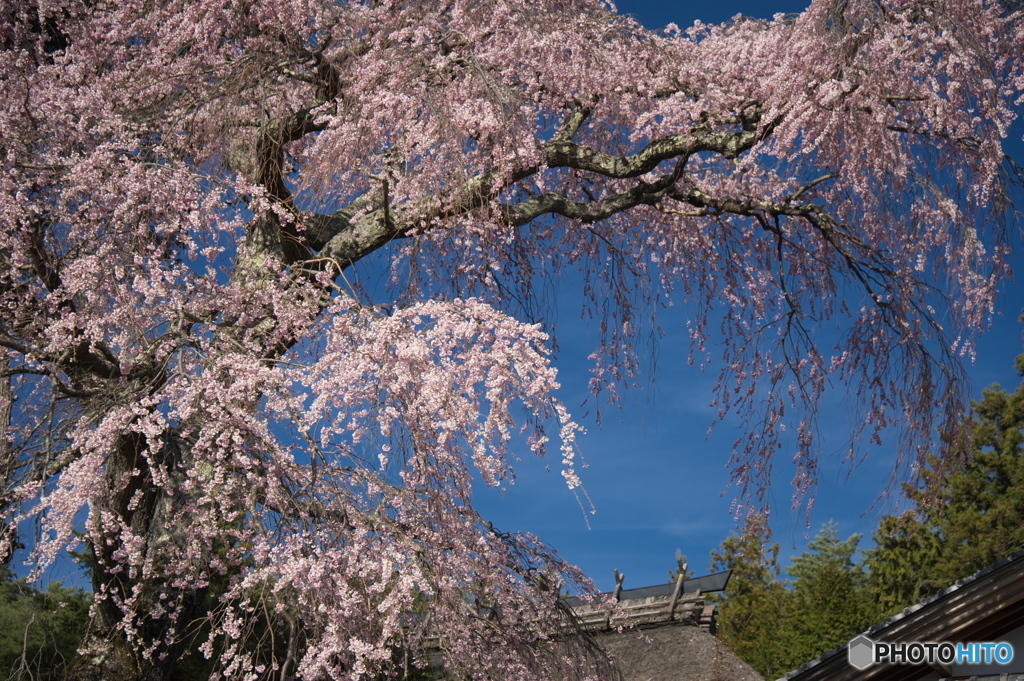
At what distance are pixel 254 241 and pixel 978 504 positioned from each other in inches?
762

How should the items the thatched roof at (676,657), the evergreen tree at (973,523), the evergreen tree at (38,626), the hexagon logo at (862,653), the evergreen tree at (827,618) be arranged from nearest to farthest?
1. the hexagon logo at (862,653)
2. the evergreen tree at (38,626)
3. the thatched roof at (676,657)
4. the evergreen tree at (973,523)
5. the evergreen tree at (827,618)

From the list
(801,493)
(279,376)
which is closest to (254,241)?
(279,376)

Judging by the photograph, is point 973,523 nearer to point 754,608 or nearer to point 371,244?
point 754,608

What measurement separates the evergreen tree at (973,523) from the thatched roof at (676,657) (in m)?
6.94

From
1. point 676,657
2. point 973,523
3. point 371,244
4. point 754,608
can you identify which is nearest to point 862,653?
point 371,244

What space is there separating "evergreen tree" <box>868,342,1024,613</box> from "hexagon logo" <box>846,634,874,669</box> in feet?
51.0

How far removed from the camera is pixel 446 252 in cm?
814

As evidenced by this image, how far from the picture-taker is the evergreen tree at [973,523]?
18.9 metres

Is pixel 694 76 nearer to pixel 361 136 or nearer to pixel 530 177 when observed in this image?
pixel 530 177

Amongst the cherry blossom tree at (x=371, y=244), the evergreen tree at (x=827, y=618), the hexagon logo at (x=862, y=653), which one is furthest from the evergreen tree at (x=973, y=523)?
the hexagon logo at (x=862, y=653)

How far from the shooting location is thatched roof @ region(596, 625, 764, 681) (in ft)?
43.4

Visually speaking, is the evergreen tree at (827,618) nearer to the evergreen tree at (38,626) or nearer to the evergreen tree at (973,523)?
the evergreen tree at (973,523)

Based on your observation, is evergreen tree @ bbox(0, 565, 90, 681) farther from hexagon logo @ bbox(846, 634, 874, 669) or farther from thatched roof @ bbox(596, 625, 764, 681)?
hexagon logo @ bbox(846, 634, 874, 669)

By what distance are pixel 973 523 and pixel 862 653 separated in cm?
1762
